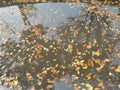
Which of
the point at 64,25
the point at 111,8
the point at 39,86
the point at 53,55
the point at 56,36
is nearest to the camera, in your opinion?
the point at 39,86

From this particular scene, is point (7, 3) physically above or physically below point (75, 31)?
above

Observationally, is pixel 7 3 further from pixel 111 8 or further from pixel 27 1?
pixel 111 8

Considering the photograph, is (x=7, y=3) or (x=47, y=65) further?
(x=7, y=3)

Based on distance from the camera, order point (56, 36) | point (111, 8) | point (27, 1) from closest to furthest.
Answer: point (56, 36)
point (111, 8)
point (27, 1)

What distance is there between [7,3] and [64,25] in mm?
4241

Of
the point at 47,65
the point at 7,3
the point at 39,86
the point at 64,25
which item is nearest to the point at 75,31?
the point at 64,25

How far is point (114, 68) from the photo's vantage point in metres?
6.37

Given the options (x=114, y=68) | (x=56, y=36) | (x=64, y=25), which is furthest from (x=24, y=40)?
(x=114, y=68)

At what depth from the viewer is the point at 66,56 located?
23.3 ft

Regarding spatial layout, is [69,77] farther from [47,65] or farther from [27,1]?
[27,1]

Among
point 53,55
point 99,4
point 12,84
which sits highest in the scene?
point 99,4

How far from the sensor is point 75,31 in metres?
8.45

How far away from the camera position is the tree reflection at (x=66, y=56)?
20.4ft

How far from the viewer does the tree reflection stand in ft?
20.4
